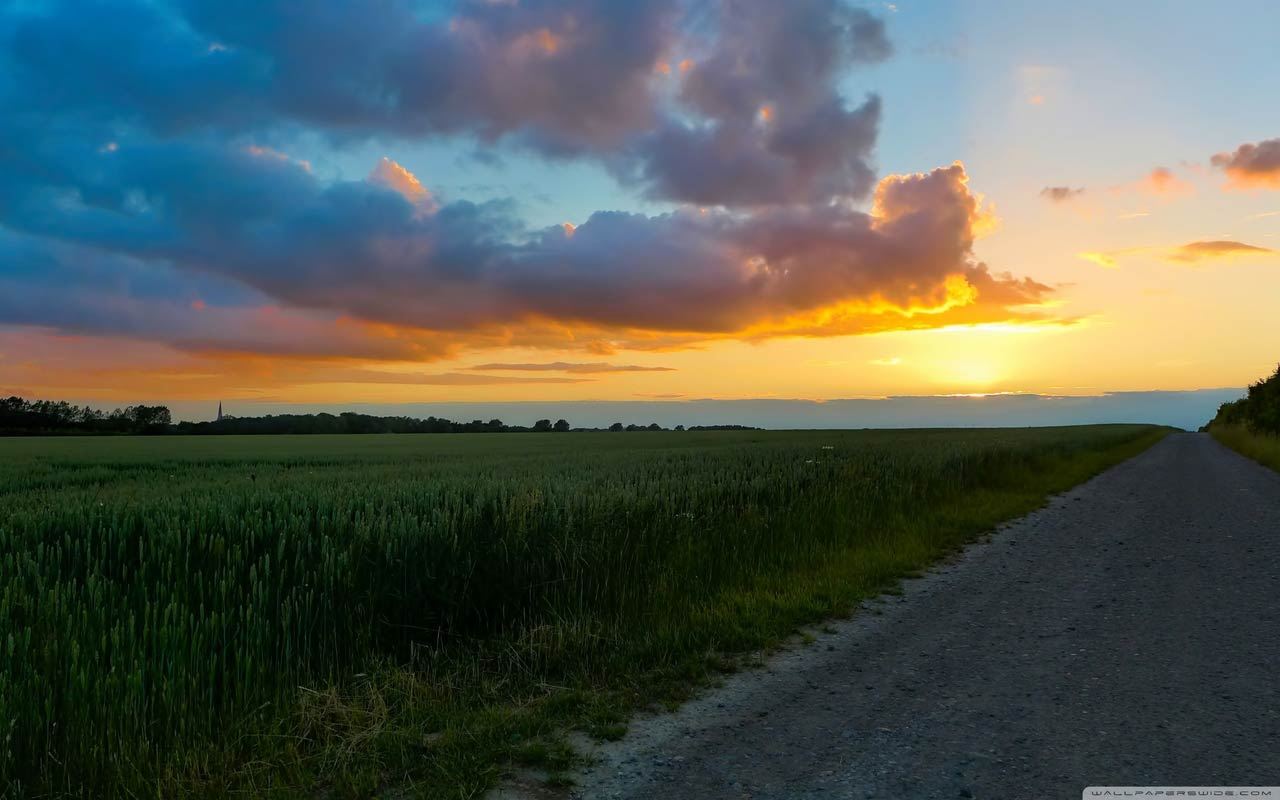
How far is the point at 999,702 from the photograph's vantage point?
5828 mm

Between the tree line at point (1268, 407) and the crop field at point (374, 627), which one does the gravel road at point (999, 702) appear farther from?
the tree line at point (1268, 407)

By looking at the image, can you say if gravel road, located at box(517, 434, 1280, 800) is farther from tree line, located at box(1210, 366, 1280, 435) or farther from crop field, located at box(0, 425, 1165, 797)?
tree line, located at box(1210, 366, 1280, 435)

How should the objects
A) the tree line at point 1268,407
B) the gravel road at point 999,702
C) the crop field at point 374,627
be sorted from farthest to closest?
the tree line at point 1268,407 → the crop field at point 374,627 → the gravel road at point 999,702

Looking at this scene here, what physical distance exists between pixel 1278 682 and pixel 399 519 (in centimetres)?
888

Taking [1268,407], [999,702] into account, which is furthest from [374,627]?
[1268,407]

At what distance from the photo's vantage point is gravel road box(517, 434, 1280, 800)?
459 cm

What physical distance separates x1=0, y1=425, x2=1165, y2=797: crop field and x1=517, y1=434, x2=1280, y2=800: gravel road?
1.84 feet

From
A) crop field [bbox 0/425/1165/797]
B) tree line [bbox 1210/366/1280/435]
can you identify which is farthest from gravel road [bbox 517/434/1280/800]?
tree line [bbox 1210/366/1280/435]

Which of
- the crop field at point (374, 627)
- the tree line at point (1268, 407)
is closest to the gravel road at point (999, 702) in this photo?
the crop field at point (374, 627)

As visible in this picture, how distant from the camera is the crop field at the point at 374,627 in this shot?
469 centimetres

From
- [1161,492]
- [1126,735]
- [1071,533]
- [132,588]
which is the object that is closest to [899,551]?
[1071,533]

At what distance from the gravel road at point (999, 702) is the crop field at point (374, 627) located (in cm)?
56

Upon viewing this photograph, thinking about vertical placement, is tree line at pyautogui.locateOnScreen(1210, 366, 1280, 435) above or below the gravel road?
above

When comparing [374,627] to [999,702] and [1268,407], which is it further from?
[1268,407]
